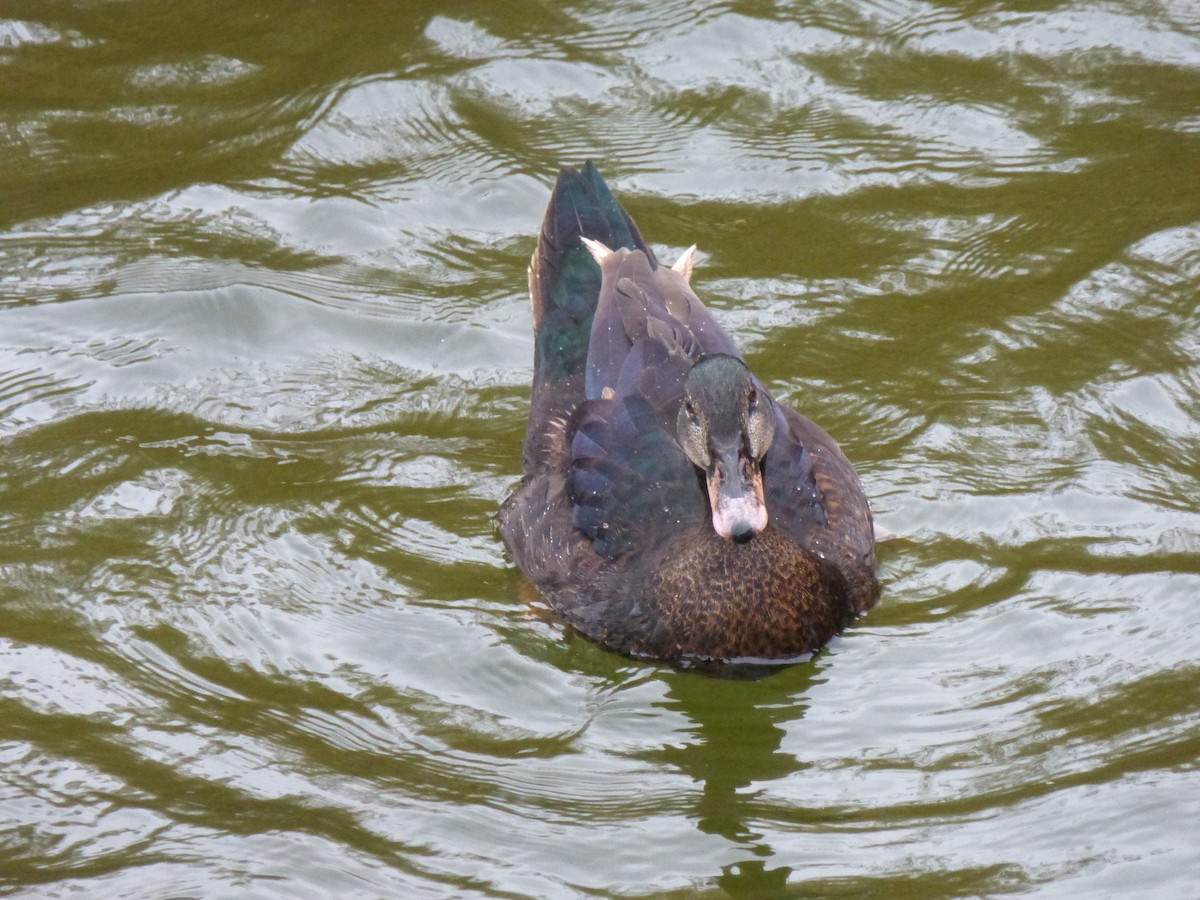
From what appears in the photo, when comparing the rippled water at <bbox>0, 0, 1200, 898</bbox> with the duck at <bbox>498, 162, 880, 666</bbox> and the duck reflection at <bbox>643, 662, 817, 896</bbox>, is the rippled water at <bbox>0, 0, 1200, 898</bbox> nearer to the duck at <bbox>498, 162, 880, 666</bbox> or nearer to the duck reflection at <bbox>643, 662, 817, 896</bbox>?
the duck reflection at <bbox>643, 662, 817, 896</bbox>

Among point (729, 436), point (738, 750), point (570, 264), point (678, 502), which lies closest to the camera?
point (738, 750)

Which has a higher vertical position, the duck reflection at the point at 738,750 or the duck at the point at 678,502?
the duck at the point at 678,502

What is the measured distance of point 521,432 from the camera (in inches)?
302

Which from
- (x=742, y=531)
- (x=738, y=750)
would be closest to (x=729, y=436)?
(x=742, y=531)

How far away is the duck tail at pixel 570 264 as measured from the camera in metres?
7.40

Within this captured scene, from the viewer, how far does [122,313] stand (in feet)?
27.4

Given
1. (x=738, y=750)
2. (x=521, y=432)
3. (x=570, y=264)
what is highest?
(x=570, y=264)

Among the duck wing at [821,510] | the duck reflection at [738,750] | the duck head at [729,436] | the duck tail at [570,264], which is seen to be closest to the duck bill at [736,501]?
the duck head at [729,436]

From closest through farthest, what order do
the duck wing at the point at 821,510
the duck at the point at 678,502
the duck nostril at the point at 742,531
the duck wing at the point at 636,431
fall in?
1. the duck nostril at the point at 742,531
2. the duck at the point at 678,502
3. the duck wing at the point at 821,510
4. the duck wing at the point at 636,431

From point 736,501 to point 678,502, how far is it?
0.63 m

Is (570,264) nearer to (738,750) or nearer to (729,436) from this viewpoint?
(729,436)

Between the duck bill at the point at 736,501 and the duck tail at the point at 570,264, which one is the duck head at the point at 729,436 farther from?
the duck tail at the point at 570,264

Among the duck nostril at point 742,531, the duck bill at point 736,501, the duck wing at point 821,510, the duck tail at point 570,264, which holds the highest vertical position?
the duck tail at point 570,264

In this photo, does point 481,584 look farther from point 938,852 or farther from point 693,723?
point 938,852
